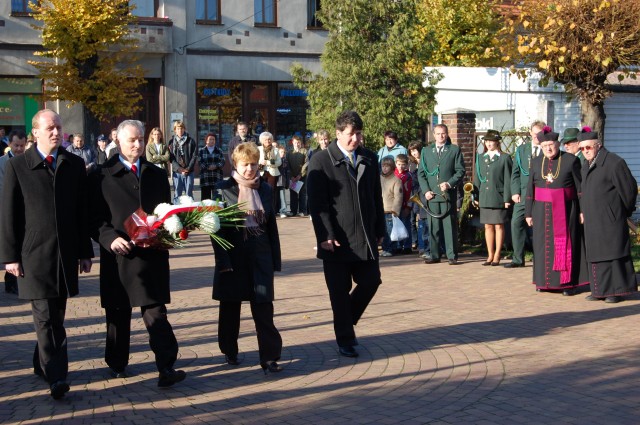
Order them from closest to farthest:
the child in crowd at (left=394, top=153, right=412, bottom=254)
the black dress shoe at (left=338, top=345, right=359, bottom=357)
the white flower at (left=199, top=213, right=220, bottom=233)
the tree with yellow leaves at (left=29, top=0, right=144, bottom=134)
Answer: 1. the white flower at (left=199, top=213, right=220, bottom=233)
2. the black dress shoe at (left=338, top=345, right=359, bottom=357)
3. the child in crowd at (left=394, top=153, right=412, bottom=254)
4. the tree with yellow leaves at (left=29, top=0, right=144, bottom=134)

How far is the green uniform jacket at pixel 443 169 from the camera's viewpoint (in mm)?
13836

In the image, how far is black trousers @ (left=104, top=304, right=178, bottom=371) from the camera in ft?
23.4

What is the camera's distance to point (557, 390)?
23.1ft

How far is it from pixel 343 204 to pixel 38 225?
2622 mm

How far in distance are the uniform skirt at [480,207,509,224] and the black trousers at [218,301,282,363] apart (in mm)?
6660

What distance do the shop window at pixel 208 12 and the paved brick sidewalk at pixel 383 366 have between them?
80.1 ft

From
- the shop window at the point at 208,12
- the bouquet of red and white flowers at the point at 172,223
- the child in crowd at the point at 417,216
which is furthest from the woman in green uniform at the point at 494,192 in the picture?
the shop window at the point at 208,12

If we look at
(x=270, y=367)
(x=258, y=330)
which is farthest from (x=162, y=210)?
(x=270, y=367)

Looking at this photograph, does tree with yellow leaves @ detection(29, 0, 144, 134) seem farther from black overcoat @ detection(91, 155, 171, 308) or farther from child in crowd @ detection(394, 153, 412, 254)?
black overcoat @ detection(91, 155, 171, 308)

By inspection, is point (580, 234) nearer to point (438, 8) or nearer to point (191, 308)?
point (191, 308)

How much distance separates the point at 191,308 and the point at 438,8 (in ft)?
66.9

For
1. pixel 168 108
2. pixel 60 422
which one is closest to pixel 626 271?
pixel 60 422

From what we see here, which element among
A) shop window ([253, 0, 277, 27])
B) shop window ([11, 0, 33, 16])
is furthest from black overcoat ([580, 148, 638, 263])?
shop window ([253, 0, 277, 27])

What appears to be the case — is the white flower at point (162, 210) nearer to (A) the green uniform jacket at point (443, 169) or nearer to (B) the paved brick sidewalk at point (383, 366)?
(B) the paved brick sidewalk at point (383, 366)
